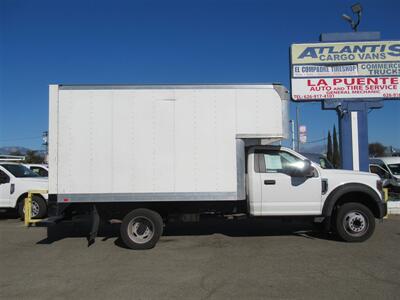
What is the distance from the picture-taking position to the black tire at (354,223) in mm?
9094

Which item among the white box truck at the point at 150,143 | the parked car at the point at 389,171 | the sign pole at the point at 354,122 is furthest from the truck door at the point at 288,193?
the parked car at the point at 389,171

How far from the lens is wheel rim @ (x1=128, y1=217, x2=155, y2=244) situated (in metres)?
8.73

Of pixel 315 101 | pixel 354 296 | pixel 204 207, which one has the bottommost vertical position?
pixel 354 296

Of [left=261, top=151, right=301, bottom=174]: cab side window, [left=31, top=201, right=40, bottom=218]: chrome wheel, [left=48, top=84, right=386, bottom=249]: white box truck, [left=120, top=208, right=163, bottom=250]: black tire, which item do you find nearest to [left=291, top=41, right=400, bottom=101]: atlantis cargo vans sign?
[left=261, top=151, right=301, bottom=174]: cab side window

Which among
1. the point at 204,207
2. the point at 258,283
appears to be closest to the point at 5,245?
the point at 204,207

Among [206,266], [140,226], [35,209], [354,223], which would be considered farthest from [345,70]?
[35,209]

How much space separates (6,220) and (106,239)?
5.52 m

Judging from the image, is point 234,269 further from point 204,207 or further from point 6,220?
point 6,220

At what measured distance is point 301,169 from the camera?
8.93 meters

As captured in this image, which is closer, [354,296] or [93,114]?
[354,296]

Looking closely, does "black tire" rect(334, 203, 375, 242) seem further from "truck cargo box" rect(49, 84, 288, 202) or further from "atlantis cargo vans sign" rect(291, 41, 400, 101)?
"atlantis cargo vans sign" rect(291, 41, 400, 101)

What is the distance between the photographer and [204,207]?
8.90 metres

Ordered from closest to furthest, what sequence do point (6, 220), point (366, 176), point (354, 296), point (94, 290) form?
point (354, 296) < point (94, 290) < point (366, 176) < point (6, 220)

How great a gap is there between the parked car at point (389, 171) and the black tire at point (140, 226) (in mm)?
15139
